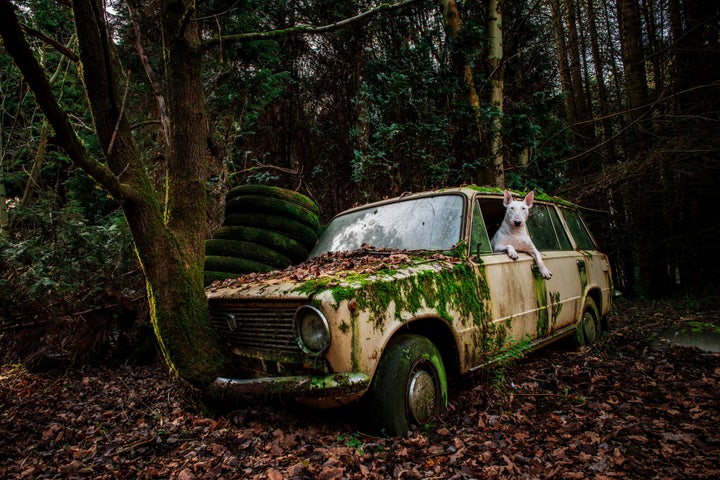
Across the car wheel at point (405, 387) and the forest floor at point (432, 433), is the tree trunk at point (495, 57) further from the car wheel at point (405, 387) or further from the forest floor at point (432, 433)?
the car wheel at point (405, 387)

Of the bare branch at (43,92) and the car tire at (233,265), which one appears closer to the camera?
the bare branch at (43,92)

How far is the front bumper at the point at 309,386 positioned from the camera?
2.36 m

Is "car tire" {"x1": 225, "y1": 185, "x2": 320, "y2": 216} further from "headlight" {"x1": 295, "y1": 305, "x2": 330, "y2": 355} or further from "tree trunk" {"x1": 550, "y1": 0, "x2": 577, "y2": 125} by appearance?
"tree trunk" {"x1": 550, "y1": 0, "x2": 577, "y2": 125}

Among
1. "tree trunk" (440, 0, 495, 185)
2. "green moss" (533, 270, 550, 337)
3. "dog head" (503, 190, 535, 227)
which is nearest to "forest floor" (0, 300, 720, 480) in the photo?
"green moss" (533, 270, 550, 337)

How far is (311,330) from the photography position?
8.29 feet

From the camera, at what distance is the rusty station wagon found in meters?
2.48

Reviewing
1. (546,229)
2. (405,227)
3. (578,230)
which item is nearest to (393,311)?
(405,227)

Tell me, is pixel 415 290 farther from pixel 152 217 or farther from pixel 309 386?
pixel 152 217

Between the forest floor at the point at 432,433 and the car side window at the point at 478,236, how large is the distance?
108 centimetres

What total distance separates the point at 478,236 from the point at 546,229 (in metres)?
1.66

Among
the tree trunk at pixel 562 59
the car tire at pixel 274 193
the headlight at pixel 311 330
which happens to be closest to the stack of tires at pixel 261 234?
→ the car tire at pixel 274 193

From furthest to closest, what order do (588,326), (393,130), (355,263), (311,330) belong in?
(393,130) → (588,326) → (355,263) → (311,330)

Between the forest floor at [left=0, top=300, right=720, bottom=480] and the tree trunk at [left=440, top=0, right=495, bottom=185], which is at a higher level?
the tree trunk at [left=440, top=0, right=495, bottom=185]

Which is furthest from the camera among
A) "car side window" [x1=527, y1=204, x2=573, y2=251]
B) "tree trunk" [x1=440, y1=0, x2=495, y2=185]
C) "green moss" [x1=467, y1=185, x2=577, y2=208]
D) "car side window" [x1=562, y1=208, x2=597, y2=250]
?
"tree trunk" [x1=440, y1=0, x2=495, y2=185]
